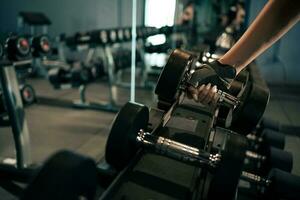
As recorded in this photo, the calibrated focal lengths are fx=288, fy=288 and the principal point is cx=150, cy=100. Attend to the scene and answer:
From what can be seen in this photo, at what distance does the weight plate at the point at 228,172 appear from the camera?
683 millimetres

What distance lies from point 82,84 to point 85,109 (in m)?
0.28

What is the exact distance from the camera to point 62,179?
44cm

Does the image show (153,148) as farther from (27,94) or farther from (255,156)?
(27,94)

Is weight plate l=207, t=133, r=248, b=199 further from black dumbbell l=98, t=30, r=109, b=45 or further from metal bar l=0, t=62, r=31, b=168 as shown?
black dumbbell l=98, t=30, r=109, b=45

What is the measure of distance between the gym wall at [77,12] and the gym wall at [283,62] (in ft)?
6.11

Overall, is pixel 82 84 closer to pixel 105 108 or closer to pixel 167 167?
pixel 105 108

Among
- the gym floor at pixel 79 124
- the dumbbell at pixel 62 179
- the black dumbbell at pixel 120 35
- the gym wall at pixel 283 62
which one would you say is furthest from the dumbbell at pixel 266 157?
the gym wall at pixel 283 62

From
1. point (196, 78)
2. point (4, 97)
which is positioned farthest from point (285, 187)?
point (4, 97)

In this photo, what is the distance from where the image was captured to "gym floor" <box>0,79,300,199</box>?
1802 millimetres

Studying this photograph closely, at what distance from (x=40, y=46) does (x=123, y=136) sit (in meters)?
1.03

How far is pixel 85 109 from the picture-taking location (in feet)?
8.71

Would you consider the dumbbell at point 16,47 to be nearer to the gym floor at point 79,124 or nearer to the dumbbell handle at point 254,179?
the gym floor at point 79,124

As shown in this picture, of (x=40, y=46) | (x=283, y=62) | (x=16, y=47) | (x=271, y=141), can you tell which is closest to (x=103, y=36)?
(x=40, y=46)

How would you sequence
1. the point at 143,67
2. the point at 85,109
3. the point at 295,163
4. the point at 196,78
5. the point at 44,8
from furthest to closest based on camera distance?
the point at 44,8
the point at 143,67
the point at 85,109
the point at 295,163
the point at 196,78
